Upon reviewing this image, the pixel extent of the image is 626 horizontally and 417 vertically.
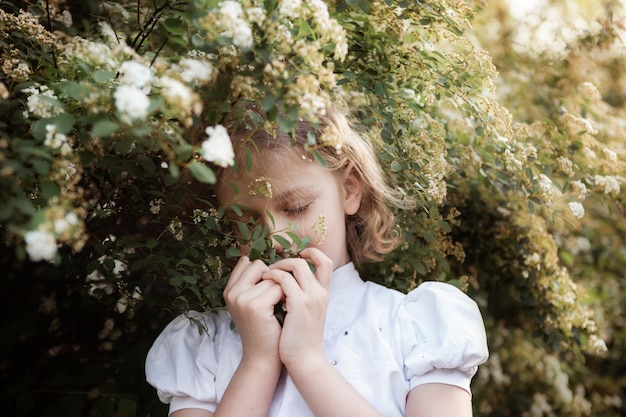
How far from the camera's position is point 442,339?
149 cm

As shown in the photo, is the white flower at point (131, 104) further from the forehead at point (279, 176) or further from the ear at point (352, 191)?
the ear at point (352, 191)

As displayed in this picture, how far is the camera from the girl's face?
1.55m

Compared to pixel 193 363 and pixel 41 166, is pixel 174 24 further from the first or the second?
pixel 193 363

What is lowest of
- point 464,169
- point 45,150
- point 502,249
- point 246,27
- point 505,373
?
point 505,373

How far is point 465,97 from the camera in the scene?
1.78 m

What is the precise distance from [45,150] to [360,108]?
3.77ft

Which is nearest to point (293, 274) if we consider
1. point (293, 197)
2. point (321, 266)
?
point (321, 266)

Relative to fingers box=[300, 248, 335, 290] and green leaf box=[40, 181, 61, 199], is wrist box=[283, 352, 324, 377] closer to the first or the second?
fingers box=[300, 248, 335, 290]

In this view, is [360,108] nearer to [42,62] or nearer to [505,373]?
[42,62]

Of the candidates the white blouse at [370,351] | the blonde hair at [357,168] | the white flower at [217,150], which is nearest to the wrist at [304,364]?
the white blouse at [370,351]

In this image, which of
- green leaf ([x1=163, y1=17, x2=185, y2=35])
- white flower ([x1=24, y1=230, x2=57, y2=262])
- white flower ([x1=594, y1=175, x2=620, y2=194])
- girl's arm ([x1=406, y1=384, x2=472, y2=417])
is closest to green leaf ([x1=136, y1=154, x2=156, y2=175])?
green leaf ([x1=163, y1=17, x2=185, y2=35])

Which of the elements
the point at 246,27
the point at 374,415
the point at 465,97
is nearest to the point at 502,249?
the point at 465,97

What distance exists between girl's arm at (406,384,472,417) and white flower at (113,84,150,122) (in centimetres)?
92

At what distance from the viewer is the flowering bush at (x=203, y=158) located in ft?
3.46
